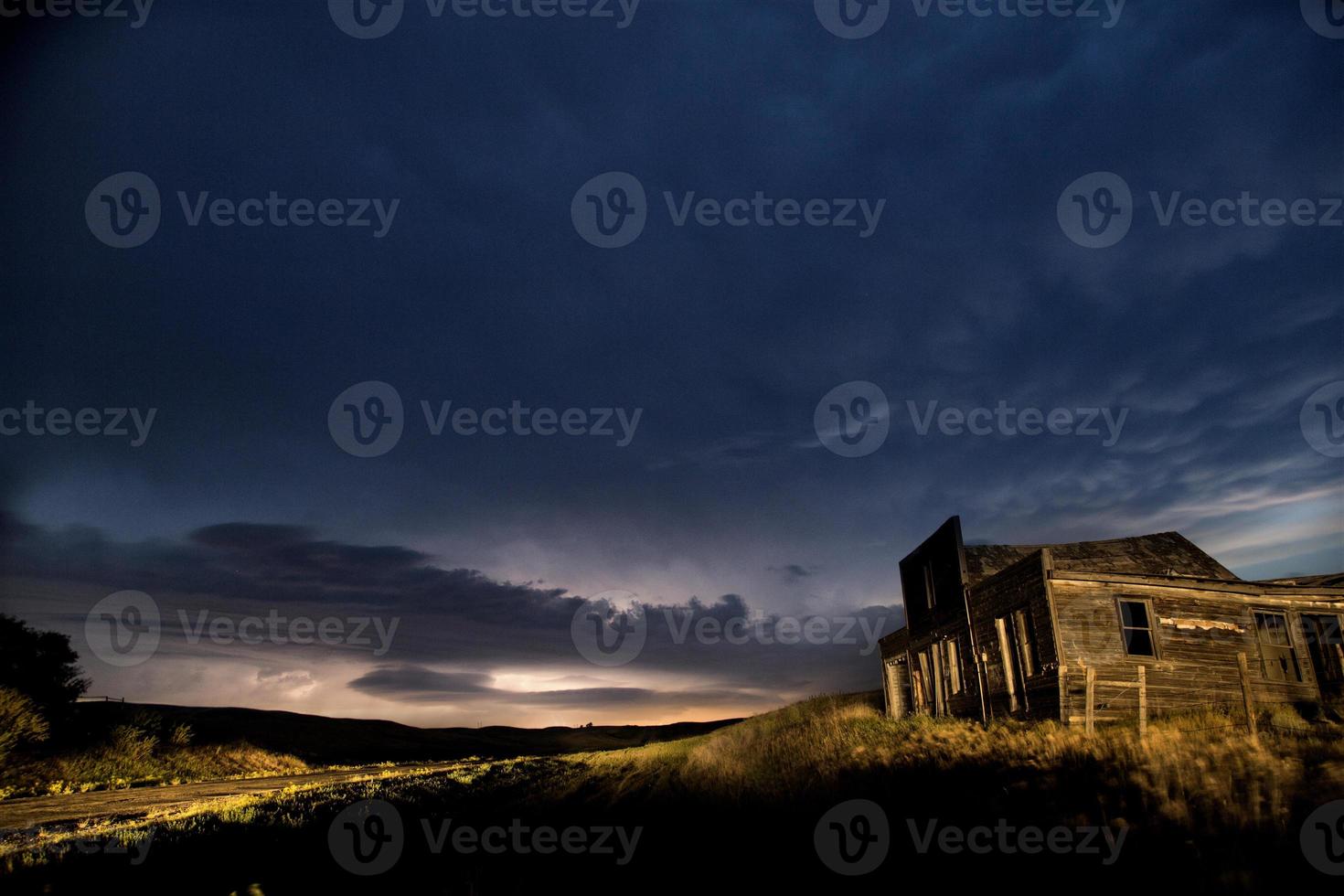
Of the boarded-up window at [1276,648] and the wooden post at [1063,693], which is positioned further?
the boarded-up window at [1276,648]

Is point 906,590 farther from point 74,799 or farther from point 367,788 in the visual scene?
point 74,799

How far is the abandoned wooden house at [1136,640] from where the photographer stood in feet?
51.4

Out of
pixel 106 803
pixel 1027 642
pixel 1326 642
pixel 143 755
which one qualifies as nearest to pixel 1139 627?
pixel 1027 642

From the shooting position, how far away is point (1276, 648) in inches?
661

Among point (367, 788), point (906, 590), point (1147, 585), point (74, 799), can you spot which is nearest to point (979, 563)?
point (906, 590)

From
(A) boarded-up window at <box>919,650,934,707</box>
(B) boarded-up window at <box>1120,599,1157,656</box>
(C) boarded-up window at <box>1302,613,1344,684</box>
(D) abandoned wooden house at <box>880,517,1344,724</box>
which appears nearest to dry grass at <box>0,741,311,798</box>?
(A) boarded-up window at <box>919,650,934,707</box>

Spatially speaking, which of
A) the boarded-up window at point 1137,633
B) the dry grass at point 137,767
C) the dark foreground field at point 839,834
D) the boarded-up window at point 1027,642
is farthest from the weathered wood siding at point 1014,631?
the dry grass at point 137,767

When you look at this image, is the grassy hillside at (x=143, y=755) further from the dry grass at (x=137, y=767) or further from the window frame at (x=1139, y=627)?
the window frame at (x=1139, y=627)

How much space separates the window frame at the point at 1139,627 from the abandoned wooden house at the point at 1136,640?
27 mm

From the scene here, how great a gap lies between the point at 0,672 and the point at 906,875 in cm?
3246

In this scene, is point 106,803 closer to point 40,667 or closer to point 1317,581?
point 40,667

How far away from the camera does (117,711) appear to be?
27062mm

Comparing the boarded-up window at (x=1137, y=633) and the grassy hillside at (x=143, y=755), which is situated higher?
the boarded-up window at (x=1137, y=633)

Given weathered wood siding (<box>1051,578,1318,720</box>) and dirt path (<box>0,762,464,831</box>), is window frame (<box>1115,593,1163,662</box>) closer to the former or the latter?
weathered wood siding (<box>1051,578,1318,720</box>)
